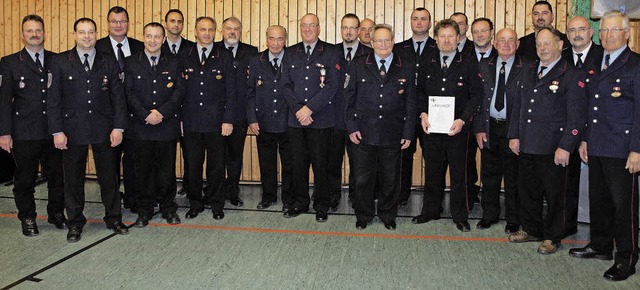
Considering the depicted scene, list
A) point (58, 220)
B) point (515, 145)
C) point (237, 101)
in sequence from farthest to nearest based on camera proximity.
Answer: point (237, 101), point (58, 220), point (515, 145)

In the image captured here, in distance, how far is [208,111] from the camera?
220 inches

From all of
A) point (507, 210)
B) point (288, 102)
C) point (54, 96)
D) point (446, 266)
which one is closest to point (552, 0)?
point (507, 210)

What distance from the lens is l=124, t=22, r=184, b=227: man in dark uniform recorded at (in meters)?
5.20

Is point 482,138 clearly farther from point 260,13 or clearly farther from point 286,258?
point 260,13

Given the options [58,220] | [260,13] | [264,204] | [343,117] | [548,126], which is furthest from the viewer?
[260,13]

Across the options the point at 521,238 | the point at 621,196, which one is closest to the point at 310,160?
the point at 521,238

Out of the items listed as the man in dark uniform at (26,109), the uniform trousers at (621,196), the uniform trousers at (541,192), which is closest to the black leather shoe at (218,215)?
the man in dark uniform at (26,109)

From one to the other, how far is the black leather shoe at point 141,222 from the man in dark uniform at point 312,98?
4.45ft

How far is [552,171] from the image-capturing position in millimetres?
4516

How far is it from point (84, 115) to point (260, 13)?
12.3ft

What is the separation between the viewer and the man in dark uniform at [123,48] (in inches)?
224

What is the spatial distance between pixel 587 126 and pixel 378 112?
1736mm

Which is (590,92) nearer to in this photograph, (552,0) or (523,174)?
(523,174)

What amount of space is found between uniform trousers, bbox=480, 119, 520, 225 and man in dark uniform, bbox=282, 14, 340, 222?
5.03ft
